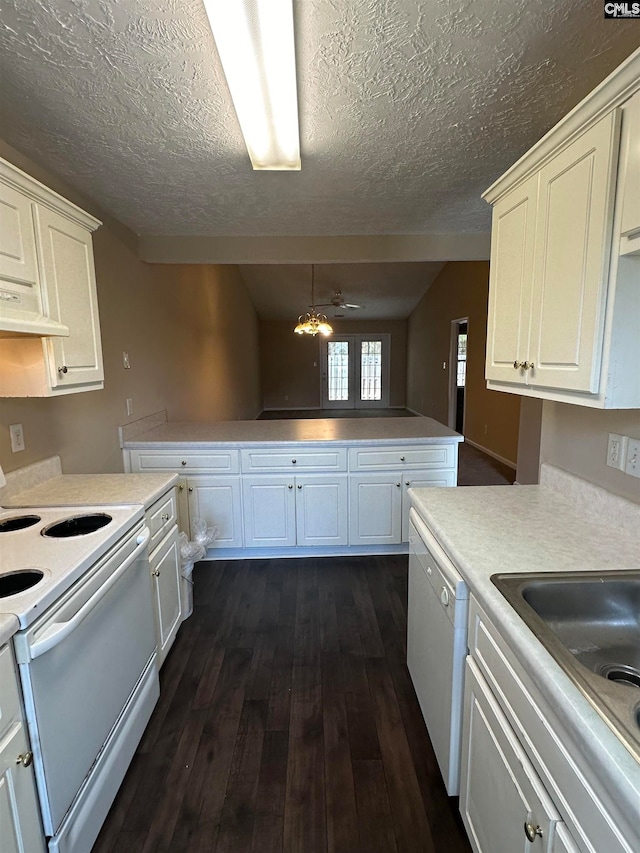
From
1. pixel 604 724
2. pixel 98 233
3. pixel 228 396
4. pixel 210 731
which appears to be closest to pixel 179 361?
pixel 98 233

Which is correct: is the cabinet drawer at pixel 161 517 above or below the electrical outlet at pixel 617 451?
below

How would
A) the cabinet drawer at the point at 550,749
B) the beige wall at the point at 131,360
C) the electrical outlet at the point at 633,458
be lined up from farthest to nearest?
the beige wall at the point at 131,360
the electrical outlet at the point at 633,458
the cabinet drawer at the point at 550,749

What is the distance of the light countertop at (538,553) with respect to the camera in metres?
0.64

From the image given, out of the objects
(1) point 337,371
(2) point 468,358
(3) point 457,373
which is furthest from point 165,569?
(1) point 337,371

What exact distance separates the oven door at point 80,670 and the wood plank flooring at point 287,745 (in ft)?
1.04

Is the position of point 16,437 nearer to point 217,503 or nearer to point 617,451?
point 217,503

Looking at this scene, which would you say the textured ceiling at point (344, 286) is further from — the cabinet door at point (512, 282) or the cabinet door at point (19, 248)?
the cabinet door at point (19, 248)

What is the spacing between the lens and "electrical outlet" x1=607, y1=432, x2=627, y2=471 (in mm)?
1400

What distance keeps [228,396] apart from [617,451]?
5720mm

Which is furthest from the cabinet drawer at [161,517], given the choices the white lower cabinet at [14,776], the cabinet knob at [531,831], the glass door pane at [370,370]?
the glass door pane at [370,370]

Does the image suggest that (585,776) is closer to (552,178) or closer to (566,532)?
(566,532)

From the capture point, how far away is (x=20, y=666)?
100 cm

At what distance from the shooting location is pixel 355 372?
11.5 metres

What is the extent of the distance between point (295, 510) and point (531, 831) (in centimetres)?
233
